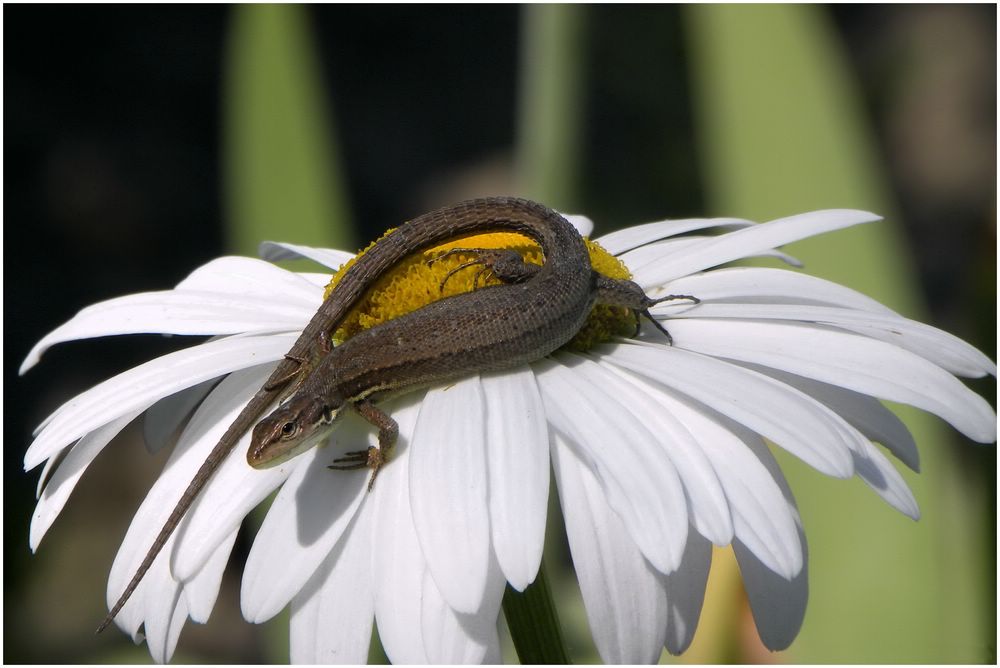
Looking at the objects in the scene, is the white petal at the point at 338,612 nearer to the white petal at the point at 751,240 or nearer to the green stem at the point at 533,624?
the green stem at the point at 533,624

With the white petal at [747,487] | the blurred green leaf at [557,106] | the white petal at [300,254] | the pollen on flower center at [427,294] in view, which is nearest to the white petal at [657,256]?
the pollen on flower center at [427,294]

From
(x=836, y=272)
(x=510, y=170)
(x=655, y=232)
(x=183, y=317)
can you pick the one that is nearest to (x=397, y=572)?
(x=183, y=317)

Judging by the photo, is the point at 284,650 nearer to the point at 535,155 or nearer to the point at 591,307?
the point at 591,307

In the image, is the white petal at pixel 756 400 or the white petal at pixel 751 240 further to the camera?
the white petal at pixel 751 240

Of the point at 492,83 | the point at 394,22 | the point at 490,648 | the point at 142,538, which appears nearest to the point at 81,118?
the point at 394,22

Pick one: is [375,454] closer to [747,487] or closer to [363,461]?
[363,461]

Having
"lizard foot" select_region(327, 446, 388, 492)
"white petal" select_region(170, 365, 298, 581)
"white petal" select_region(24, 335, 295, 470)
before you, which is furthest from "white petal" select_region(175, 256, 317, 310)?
"lizard foot" select_region(327, 446, 388, 492)

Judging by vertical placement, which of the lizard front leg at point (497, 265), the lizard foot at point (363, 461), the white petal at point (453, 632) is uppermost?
the lizard front leg at point (497, 265)

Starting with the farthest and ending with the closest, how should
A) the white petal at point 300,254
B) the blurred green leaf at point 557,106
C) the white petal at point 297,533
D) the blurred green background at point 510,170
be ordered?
the blurred green leaf at point 557,106, the blurred green background at point 510,170, the white petal at point 300,254, the white petal at point 297,533

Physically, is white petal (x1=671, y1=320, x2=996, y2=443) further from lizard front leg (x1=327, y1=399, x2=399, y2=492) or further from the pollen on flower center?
lizard front leg (x1=327, y1=399, x2=399, y2=492)
